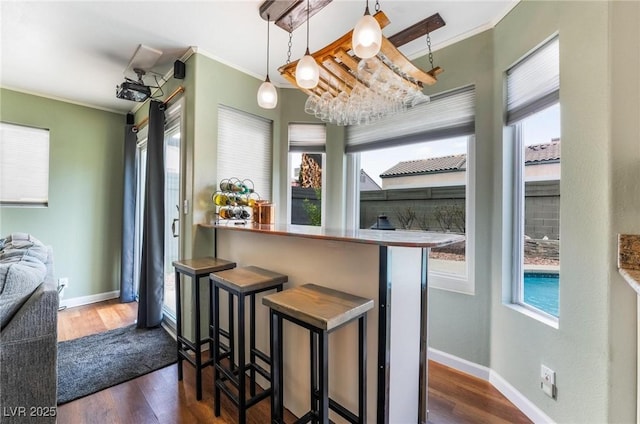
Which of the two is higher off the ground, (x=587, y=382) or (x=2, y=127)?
(x=2, y=127)

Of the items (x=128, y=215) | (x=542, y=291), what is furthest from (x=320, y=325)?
(x=128, y=215)

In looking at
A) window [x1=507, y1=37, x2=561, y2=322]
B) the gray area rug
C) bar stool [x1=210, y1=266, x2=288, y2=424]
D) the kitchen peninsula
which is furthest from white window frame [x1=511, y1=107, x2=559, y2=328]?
the gray area rug

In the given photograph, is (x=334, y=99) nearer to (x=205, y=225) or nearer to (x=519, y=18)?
(x=519, y=18)

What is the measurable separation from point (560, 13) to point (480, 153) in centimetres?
87

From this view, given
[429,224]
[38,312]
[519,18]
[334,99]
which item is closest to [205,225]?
[38,312]

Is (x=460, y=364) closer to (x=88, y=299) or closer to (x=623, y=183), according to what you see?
(x=623, y=183)

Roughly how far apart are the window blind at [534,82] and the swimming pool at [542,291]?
1.04m

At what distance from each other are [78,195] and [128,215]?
63 centimetres

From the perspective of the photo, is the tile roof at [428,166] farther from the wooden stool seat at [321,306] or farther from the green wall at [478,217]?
the wooden stool seat at [321,306]

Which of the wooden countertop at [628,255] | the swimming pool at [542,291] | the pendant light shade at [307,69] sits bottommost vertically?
the swimming pool at [542,291]

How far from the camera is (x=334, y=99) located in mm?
1978

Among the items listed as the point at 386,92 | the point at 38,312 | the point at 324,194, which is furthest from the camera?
the point at 324,194

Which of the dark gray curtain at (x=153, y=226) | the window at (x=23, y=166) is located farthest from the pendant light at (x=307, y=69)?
the window at (x=23, y=166)

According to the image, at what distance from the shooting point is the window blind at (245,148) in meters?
2.71
